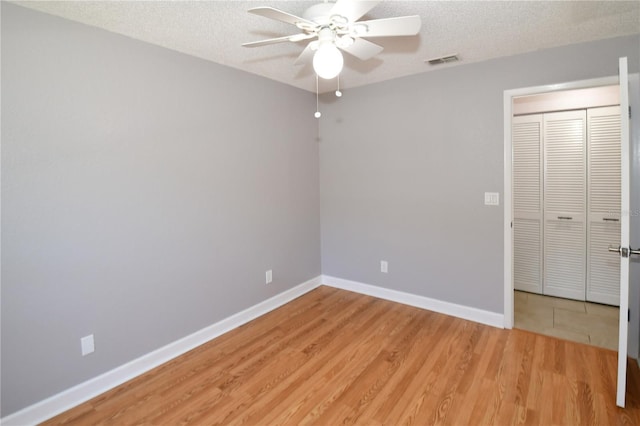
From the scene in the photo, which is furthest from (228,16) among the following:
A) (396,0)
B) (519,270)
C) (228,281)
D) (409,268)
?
(519,270)

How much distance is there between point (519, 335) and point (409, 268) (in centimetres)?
112

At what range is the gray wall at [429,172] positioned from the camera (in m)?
2.81

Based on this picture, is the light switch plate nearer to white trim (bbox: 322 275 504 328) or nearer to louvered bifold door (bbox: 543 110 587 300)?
white trim (bbox: 322 275 504 328)

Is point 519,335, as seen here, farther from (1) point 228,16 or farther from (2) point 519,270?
(1) point 228,16

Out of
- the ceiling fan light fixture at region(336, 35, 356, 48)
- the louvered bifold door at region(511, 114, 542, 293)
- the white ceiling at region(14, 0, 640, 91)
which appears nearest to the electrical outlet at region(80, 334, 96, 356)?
the white ceiling at region(14, 0, 640, 91)

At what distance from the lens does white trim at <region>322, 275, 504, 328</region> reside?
3.03 metres

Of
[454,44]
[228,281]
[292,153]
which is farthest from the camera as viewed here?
[292,153]

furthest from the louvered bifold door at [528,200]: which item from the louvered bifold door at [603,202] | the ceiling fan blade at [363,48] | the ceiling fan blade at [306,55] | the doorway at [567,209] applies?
the ceiling fan blade at [306,55]

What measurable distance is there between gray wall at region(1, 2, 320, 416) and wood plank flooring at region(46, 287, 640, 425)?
36cm

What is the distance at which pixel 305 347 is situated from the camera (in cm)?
269

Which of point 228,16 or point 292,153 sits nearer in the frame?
point 228,16

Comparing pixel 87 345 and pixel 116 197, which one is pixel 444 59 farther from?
pixel 87 345

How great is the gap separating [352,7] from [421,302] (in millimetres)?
2844

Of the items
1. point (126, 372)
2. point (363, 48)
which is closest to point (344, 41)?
point (363, 48)
